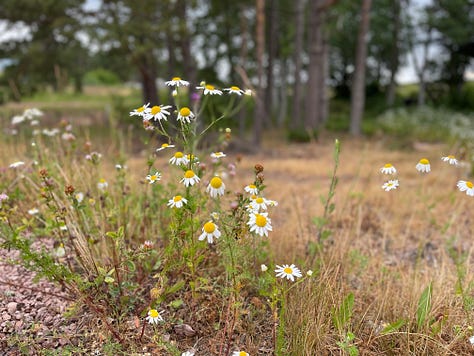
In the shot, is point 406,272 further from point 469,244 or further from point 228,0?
point 228,0

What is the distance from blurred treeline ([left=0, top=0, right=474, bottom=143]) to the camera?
808 centimetres

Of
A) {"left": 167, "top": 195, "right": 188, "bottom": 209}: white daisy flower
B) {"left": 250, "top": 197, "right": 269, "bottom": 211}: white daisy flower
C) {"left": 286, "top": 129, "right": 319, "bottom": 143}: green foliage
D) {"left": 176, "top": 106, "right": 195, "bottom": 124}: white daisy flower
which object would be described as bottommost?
{"left": 286, "top": 129, "right": 319, "bottom": 143}: green foliage

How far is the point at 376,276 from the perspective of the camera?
2412 mm

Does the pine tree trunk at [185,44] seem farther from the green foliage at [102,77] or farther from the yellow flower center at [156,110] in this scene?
the green foliage at [102,77]

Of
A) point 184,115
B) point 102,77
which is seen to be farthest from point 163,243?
point 102,77

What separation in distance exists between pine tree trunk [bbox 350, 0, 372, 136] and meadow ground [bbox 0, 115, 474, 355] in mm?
5309

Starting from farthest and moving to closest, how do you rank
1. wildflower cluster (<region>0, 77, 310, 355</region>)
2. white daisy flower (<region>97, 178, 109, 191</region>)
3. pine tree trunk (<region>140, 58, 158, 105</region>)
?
pine tree trunk (<region>140, 58, 158, 105</region>) < white daisy flower (<region>97, 178, 109, 191</region>) < wildflower cluster (<region>0, 77, 310, 355</region>)

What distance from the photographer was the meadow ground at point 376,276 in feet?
5.62

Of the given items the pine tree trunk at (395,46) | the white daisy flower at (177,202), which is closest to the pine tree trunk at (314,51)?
the white daisy flower at (177,202)

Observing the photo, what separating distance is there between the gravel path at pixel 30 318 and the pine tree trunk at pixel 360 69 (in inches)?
351

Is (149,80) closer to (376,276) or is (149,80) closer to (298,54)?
(298,54)

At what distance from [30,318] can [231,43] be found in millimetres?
13584

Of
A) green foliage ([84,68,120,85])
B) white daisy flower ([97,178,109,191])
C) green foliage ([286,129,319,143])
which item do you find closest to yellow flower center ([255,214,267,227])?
white daisy flower ([97,178,109,191])

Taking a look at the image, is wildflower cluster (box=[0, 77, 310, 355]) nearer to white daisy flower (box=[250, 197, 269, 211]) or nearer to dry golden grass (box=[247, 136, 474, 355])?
white daisy flower (box=[250, 197, 269, 211])
